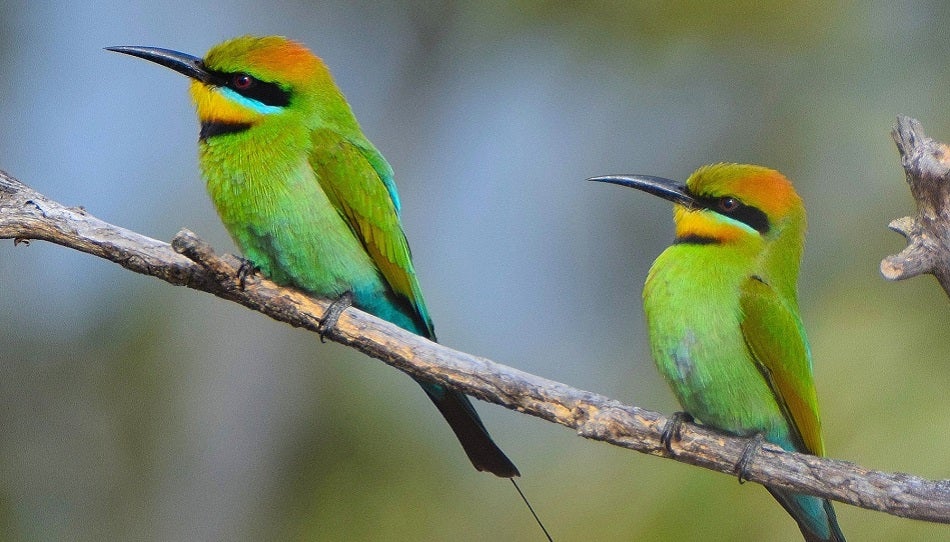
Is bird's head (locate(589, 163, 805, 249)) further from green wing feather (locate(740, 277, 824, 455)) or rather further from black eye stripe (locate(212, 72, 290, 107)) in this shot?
black eye stripe (locate(212, 72, 290, 107))

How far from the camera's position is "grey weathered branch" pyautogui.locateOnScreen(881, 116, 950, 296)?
7.06 feet

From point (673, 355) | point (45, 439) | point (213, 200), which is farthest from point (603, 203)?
point (45, 439)

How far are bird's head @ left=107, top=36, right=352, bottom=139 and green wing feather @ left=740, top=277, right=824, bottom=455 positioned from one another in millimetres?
1249

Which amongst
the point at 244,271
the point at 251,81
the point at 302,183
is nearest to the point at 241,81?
the point at 251,81

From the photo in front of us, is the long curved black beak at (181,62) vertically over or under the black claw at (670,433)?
over

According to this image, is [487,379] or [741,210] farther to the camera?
[741,210]

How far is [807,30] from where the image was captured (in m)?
4.18

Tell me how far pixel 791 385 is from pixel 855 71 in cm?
211

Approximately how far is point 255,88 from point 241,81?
6 centimetres

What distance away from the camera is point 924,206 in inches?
87.4

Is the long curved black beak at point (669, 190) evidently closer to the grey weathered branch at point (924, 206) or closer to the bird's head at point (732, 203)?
the bird's head at point (732, 203)

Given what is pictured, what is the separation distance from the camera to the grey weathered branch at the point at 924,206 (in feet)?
7.06

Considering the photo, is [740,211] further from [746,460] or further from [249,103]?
[249,103]

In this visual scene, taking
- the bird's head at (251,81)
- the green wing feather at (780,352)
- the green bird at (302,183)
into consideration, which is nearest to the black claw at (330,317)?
the green bird at (302,183)
